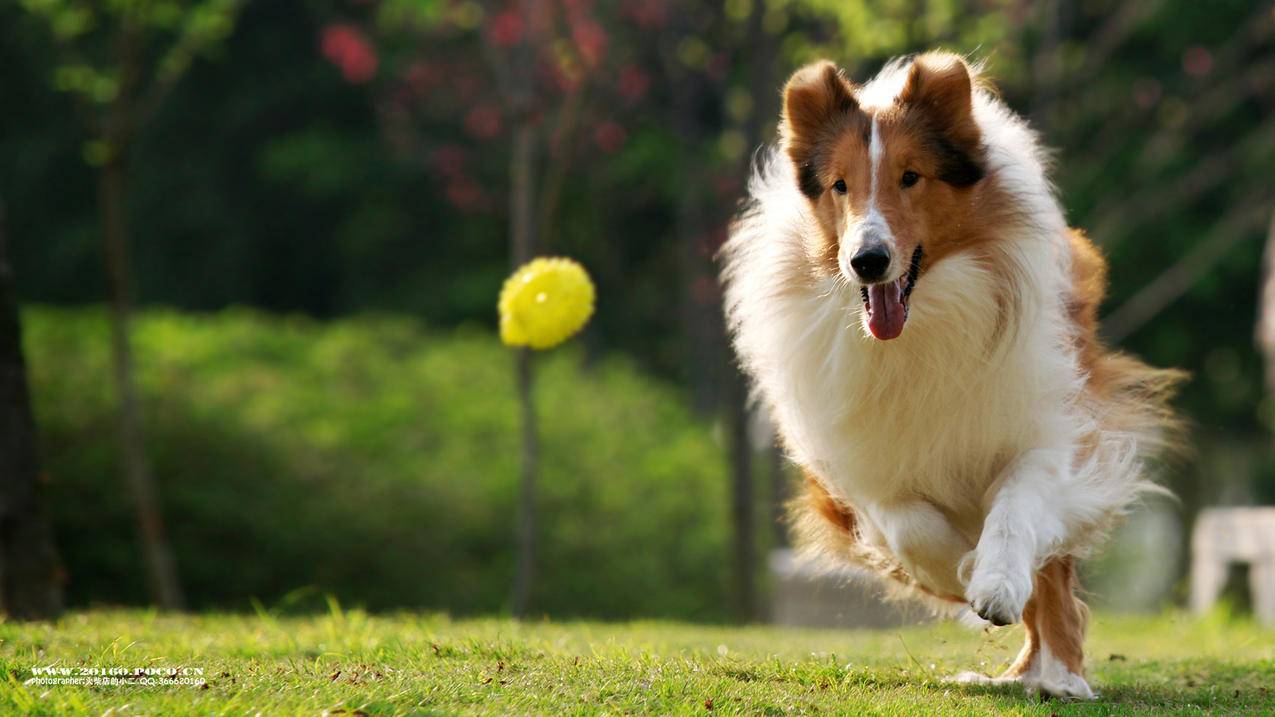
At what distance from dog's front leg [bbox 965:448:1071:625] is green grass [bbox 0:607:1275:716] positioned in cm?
36

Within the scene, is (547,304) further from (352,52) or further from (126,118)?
(352,52)

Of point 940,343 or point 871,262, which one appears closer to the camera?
point 871,262

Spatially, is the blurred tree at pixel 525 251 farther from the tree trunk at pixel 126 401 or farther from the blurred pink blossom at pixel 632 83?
the blurred pink blossom at pixel 632 83

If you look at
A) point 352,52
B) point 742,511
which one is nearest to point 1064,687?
point 742,511

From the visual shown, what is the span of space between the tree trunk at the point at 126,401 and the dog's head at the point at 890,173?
596cm

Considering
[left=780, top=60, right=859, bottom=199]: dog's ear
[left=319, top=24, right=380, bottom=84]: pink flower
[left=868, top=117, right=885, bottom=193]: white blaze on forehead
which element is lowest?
[left=868, top=117, right=885, bottom=193]: white blaze on forehead

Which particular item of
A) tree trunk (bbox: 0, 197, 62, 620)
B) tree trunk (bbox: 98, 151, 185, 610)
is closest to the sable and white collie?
tree trunk (bbox: 0, 197, 62, 620)

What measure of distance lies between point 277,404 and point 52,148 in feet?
48.4

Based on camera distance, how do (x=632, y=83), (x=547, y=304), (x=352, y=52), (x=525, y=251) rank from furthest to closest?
(x=632, y=83), (x=352, y=52), (x=525, y=251), (x=547, y=304)

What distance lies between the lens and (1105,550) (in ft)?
19.3

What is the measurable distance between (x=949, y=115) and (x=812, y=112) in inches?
20.6

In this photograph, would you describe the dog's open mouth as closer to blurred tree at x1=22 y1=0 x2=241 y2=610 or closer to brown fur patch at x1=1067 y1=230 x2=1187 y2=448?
brown fur patch at x1=1067 y1=230 x2=1187 y2=448

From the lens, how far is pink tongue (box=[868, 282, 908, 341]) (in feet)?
17.3

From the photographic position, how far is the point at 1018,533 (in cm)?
510
